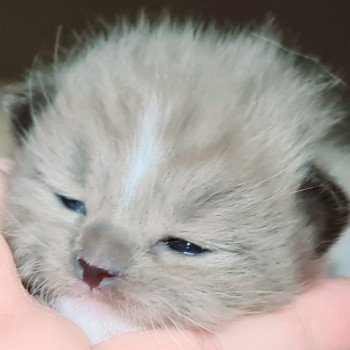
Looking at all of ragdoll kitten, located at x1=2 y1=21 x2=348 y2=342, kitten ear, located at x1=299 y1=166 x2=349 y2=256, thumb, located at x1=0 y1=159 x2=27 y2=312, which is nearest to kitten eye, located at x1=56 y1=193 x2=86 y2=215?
ragdoll kitten, located at x1=2 y1=21 x2=348 y2=342

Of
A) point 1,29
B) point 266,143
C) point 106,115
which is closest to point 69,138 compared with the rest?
point 106,115

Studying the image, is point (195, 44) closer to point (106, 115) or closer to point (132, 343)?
point (106, 115)

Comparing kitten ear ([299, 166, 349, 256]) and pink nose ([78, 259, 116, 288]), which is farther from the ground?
kitten ear ([299, 166, 349, 256])

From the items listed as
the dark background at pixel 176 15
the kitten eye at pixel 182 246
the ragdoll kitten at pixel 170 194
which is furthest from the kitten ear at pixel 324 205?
the dark background at pixel 176 15

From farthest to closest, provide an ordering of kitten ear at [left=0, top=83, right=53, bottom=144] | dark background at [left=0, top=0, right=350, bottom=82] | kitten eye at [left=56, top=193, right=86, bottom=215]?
dark background at [left=0, top=0, right=350, bottom=82] → kitten ear at [left=0, top=83, right=53, bottom=144] → kitten eye at [left=56, top=193, right=86, bottom=215]

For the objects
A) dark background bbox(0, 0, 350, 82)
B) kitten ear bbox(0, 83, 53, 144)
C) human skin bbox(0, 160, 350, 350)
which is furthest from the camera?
dark background bbox(0, 0, 350, 82)

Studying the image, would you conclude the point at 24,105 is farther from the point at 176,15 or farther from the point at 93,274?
the point at 176,15

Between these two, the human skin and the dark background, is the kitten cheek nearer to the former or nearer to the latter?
the human skin
